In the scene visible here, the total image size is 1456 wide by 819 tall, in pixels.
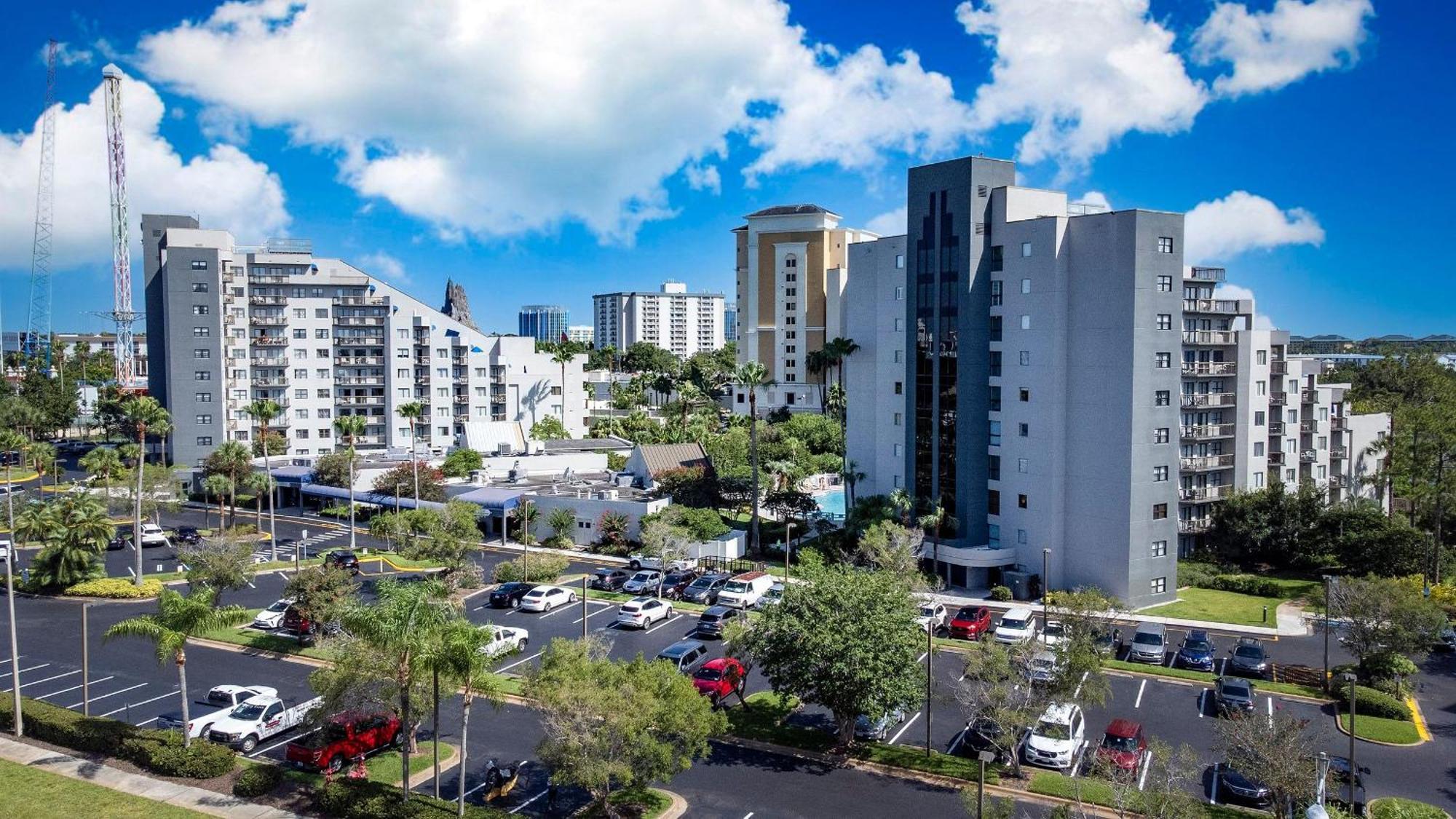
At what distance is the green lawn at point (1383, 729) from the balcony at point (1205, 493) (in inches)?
1187

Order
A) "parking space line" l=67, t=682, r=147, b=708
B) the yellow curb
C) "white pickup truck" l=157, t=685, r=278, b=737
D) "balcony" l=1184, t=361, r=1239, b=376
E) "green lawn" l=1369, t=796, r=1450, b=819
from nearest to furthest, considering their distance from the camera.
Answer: "green lawn" l=1369, t=796, r=1450, b=819, "white pickup truck" l=157, t=685, r=278, b=737, the yellow curb, "parking space line" l=67, t=682, r=147, b=708, "balcony" l=1184, t=361, r=1239, b=376

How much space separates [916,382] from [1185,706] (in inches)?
1242

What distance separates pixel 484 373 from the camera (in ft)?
380

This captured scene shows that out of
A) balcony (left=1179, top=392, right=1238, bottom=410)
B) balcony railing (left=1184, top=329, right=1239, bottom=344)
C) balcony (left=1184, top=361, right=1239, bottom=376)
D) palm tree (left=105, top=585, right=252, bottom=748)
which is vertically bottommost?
palm tree (left=105, top=585, right=252, bottom=748)

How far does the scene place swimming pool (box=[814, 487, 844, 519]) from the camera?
8456 cm

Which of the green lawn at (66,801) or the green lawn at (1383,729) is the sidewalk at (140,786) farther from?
the green lawn at (1383,729)

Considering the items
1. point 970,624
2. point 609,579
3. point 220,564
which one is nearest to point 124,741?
point 220,564

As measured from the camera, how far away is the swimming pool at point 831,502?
8456 centimetres

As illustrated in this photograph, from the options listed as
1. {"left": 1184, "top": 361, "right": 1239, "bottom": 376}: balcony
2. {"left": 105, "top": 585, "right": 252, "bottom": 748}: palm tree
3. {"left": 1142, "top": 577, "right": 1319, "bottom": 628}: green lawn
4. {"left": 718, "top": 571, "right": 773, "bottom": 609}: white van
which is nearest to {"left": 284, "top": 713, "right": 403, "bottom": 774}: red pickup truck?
{"left": 105, "top": 585, "right": 252, "bottom": 748}: palm tree

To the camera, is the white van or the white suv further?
the white van

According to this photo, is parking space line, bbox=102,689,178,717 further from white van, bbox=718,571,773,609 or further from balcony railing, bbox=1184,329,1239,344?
balcony railing, bbox=1184,329,1239,344

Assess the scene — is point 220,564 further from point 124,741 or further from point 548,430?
point 548,430

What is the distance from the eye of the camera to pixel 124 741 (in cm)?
3266

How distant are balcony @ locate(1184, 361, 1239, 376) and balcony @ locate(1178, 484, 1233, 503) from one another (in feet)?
28.2
